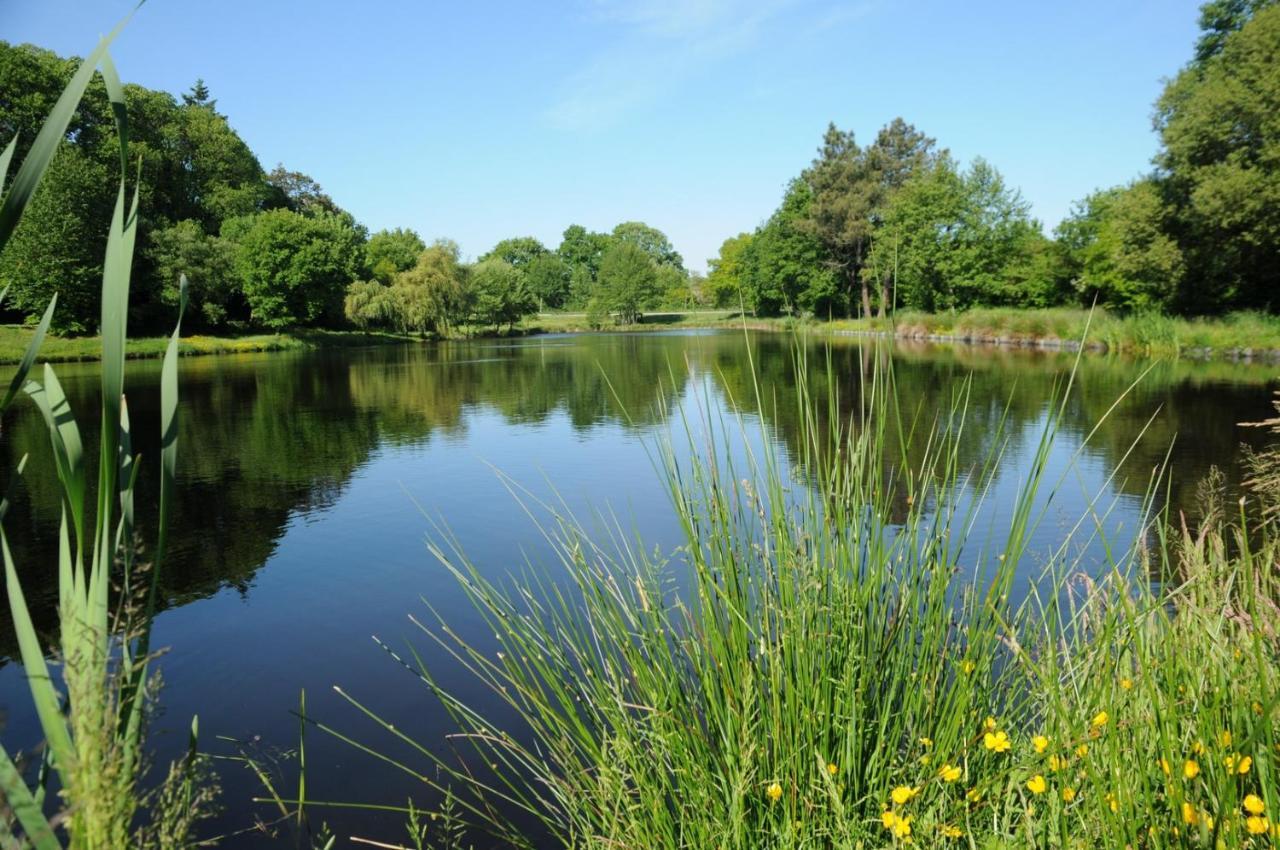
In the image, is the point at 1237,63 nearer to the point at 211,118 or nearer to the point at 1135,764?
the point at 1135,764

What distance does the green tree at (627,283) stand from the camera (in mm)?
69500

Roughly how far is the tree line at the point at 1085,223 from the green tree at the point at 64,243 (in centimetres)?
2695

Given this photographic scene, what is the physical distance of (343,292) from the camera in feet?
154

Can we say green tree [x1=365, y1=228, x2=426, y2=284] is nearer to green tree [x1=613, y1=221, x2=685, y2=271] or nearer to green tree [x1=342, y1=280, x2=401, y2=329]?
green tree [x1=342, y1=280, x2=401, y2=329]

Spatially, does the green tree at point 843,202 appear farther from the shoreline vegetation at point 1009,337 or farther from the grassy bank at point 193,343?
the grassy bank at point 193,343

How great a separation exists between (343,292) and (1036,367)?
130ft

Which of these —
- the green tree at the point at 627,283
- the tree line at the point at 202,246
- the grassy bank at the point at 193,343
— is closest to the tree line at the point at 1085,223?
the green tree at the point at 627,283

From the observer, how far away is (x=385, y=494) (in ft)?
32.2

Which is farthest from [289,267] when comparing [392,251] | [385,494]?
Result: [385,494]

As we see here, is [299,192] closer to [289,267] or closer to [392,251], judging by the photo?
[392,251]

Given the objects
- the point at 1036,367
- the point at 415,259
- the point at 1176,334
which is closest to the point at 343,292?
the point at 415,259

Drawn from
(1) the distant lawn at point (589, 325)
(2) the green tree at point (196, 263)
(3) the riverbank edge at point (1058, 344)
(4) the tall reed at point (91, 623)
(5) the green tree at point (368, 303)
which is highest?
(2) the green tree at point (196, 263)

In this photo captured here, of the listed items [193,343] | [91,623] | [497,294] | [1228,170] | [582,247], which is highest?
[582,247]

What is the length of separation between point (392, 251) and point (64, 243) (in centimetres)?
3174
